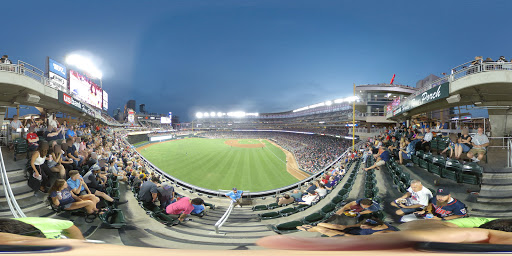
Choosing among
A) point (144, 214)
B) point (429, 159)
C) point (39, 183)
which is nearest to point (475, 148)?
point (429, 159)

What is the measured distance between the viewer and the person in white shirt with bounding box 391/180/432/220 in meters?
1.76

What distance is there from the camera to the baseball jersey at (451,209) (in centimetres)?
156

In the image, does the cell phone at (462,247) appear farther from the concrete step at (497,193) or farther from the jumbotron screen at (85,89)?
the jumbotron screen at (85,89)

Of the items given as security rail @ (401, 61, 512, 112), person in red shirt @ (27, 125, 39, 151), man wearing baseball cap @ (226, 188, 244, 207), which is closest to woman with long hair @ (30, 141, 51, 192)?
person in red shirt @ (27, 125, 39, 151)

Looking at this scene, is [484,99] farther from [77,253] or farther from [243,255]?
[77,253]

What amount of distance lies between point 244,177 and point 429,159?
33.1 ft

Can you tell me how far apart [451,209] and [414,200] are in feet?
0.96

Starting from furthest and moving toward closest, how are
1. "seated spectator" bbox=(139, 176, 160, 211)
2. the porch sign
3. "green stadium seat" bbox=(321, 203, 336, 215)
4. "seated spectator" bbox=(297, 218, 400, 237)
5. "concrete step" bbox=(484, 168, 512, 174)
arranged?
the porch sign → "seated spectator" bbox=(139, 176, 160, 211) → "green stadium seat" bbox=(321, 203, 336, 215) → "concrete step" bbox=(484, 168, 512, 174) → "seated spectator" bbox=(297, 218, 400, 237)

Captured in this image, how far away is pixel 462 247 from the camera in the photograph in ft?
2.28

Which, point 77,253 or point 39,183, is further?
point 39,183

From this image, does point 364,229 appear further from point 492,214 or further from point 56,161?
point 56,161

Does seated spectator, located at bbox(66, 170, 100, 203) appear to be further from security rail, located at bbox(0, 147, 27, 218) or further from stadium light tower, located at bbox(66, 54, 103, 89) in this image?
stadium light tower, located at bbox(66, 54, 103, 89)

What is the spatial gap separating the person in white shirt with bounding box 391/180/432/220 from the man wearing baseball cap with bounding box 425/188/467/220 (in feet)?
0.22

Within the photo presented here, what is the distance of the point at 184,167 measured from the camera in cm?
1370
